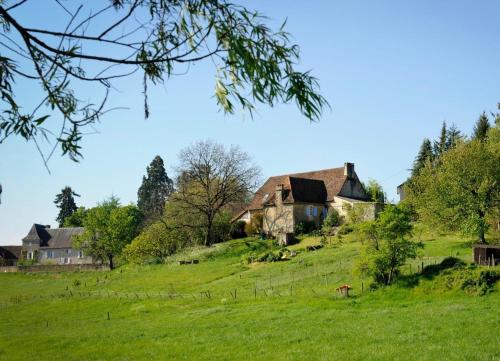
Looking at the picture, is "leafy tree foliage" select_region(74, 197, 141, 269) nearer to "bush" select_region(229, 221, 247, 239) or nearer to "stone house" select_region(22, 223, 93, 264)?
"bush" select_region(229, 221, 247, 239)

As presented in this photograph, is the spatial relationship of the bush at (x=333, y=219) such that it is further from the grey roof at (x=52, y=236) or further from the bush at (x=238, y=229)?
the grey roof at (x=52, y=236)

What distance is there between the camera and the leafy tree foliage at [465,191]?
39156mm

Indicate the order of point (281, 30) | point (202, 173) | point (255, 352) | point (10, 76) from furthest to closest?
point (202, 173)
point (255, 352)
point (281, 30)
point (10, 76)

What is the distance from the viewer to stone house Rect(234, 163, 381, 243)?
64.8m

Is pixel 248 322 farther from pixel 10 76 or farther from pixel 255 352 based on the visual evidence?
pixel 10 76

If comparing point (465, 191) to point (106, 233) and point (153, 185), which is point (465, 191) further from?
point (153, 185)

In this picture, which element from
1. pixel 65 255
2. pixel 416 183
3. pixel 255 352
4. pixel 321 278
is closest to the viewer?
pixel 255 352

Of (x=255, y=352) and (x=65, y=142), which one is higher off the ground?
(x=65, y=142)

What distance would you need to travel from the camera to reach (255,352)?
20.6m

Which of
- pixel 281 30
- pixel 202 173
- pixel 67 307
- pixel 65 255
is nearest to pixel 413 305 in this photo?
pixel 281 30

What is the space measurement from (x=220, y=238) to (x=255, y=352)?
5007 cm

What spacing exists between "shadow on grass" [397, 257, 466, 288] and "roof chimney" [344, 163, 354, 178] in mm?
37243

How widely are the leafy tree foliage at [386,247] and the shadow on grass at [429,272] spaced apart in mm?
998

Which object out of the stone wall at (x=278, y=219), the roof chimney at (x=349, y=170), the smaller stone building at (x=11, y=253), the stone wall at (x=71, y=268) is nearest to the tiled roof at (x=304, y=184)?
the roof chimney at (x=349, y=170)
